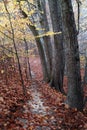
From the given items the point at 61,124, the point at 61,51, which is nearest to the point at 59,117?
the point at 61,124

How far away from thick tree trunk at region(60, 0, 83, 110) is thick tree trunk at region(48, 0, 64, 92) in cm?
377

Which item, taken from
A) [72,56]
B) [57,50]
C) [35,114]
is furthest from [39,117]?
[57,50]

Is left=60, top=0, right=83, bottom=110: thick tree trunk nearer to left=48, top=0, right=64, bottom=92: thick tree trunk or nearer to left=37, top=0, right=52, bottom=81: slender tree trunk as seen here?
left=48, top=0, right=64, bottom=92: thick tree trunk

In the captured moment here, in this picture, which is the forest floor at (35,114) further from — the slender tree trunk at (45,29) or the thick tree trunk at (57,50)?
the slender tree trunk at (45,29)

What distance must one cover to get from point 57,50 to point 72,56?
4.01 metres

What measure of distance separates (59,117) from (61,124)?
1.46 feet

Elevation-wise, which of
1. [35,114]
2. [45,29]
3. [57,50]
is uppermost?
[45,29]

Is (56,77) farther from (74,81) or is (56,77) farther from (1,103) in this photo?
(1,103)

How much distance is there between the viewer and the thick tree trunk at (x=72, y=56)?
21.1 ft

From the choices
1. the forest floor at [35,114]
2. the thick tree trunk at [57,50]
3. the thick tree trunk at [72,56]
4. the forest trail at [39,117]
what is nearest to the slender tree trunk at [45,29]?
the thick tree trunk at [57,50]

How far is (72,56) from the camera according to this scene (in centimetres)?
678

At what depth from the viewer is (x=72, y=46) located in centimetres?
672

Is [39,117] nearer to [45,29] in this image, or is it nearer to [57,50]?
[57,50]

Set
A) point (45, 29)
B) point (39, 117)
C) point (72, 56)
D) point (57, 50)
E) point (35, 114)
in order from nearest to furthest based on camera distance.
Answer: point (39, 117) < point (35, 114) < point (72, 56) < point (57, 50) < point (45, 29)
